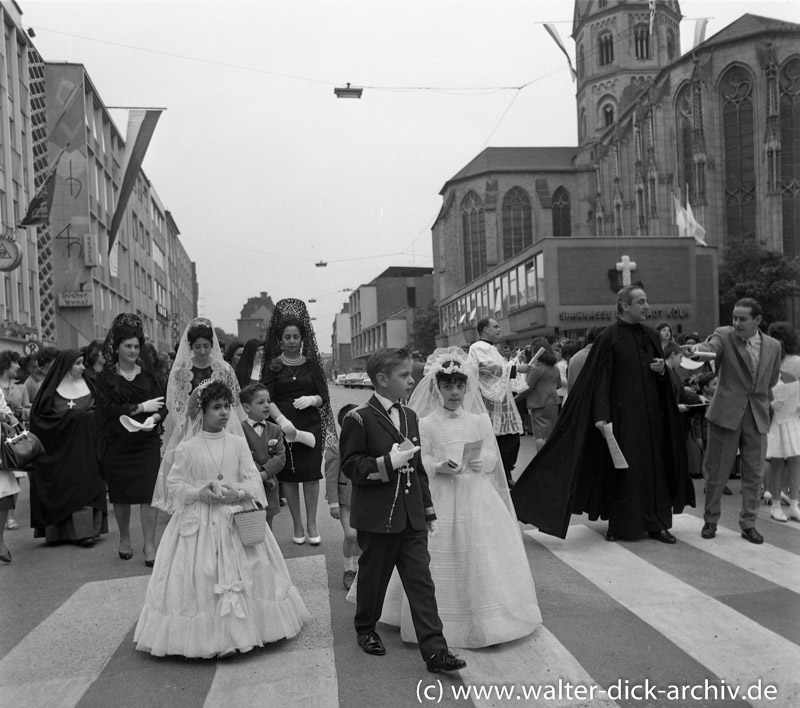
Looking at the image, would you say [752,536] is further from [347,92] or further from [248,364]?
[347,92]

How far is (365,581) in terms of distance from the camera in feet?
13.2

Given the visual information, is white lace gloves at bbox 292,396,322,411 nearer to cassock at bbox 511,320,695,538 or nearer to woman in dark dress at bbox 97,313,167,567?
woman in dark dress at bbox 97,313,167,567

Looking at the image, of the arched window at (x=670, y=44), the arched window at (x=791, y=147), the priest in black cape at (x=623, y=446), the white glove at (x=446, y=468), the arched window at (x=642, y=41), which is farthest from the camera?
the arched window at (x=670, y=44)

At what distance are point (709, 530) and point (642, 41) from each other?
8286cm

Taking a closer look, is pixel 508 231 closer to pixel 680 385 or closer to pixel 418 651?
pixel 680 385

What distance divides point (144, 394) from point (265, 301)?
130010 mm

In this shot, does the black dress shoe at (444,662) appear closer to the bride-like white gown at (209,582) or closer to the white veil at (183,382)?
the bride-like white gown at (209,582)

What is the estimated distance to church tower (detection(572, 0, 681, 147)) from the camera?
76000 mm

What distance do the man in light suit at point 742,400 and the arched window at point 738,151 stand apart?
4946cm

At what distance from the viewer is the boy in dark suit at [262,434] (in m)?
5.46

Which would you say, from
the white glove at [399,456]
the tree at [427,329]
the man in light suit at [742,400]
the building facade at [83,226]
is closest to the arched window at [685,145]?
the tree at [427,329]

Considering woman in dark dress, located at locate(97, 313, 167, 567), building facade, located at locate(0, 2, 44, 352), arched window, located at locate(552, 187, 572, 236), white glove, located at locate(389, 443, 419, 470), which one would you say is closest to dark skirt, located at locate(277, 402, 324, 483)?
woman in dark dress, located at locate(97, 313, 167, 567)

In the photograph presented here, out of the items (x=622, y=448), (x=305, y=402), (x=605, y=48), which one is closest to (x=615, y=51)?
(x=605, y=48)

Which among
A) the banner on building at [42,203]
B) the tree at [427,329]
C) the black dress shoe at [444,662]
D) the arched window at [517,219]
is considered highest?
the arched window at [517,219]
